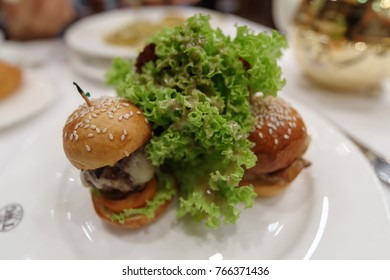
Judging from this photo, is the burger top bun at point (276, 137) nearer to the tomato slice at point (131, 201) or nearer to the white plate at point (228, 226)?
the white plate at point (228, 226)

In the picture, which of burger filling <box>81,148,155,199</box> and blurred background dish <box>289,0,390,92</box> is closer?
burger filling <box>81,148,155,199</box>

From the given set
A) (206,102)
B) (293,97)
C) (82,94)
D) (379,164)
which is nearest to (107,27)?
(293,97)

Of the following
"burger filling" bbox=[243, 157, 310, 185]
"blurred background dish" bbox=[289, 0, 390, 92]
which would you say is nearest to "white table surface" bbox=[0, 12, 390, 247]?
"blurred background dish" bbox=[289, 0, 390, 92]

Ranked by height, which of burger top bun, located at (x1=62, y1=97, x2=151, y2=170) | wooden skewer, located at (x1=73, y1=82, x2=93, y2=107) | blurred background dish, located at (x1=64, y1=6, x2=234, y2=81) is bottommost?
blurred background dish, located at (x1=64, y1=6, x2=234, y2=81)

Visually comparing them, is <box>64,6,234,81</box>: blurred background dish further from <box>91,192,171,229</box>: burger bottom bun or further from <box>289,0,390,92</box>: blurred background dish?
<box>91,192,171,229</box>: burger bottom bun

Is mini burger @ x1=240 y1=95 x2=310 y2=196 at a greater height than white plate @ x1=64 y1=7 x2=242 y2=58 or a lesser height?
greater

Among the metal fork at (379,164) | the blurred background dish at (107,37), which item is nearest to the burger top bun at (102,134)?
the metal fork at (379,164)

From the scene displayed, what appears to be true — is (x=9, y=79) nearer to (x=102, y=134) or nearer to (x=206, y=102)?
(x=102, y=134)
